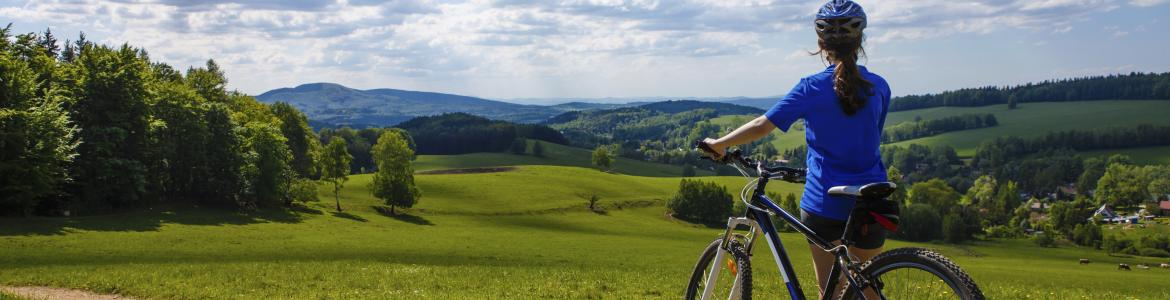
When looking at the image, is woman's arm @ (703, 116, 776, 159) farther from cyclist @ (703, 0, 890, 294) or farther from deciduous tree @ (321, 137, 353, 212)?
deciduous tree @ (321, 137, 353, 212)

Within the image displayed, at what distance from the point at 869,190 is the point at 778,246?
149 cm

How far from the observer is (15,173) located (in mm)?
44500

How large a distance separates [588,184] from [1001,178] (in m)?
138

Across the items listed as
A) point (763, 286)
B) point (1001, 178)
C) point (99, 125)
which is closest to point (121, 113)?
point (99, 125)

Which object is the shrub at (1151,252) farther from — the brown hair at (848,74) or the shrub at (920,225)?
the brown hair at (848,74)

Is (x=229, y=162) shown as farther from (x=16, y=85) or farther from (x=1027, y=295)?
(x=1027, y=295)

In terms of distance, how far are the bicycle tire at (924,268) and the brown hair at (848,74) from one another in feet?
3.99

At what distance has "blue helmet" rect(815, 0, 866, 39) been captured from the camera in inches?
235

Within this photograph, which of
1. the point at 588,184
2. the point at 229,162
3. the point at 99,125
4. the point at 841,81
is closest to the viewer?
the point at 841,81

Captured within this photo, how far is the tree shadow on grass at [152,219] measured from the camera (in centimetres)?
4381

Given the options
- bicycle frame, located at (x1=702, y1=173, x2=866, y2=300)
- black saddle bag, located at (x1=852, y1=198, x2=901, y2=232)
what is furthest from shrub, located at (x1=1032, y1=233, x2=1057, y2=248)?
black saddle bag, located at (x1=852, y1=198, x2=901, y2=232)

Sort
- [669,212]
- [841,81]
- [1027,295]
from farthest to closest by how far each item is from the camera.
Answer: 1. [669,212]
2. [1027,295]
3. [841,81]

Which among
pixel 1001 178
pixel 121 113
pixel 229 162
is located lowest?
pixel 1001 178

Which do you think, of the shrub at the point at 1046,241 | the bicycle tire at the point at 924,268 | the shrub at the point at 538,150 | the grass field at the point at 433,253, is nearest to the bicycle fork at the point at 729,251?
the bicycle tire at the point at 924,268
